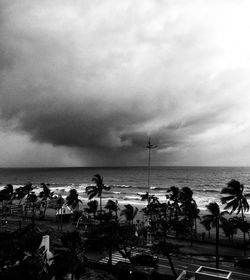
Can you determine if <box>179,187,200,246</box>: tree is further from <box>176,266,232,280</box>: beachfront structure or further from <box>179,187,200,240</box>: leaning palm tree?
<box>176,266,232,280</box>: beachfront structure

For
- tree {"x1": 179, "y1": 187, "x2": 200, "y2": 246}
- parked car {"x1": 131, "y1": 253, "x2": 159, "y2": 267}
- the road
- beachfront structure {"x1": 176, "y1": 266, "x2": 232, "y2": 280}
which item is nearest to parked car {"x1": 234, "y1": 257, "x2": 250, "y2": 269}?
the road

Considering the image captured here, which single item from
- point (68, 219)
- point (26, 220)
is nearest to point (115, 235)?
point (68, 219)

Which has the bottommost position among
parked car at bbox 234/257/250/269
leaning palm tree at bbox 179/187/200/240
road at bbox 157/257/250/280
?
road at bbox 157/257/250/280

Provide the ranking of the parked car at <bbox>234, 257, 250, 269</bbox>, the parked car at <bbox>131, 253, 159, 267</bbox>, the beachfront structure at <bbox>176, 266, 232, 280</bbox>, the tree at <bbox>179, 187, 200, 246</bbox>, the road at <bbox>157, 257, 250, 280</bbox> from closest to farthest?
the beachfront structure at <bbox>176, 266, 232, 280</bbox> < the road at <bbox>157, 257, 250, 280</bbox> < the parked car at <bbox>131, 253, 159, 267</bbox> < the parked car at <bbox>234, 257, 250, 269</bbox> < the tree at <bbox>179, 187, 200, 246</bbox>

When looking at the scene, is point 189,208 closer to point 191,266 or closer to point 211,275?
point 191,266

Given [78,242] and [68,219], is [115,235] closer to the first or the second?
[78,242]

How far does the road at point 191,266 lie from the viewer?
28.5m

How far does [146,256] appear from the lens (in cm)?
3031

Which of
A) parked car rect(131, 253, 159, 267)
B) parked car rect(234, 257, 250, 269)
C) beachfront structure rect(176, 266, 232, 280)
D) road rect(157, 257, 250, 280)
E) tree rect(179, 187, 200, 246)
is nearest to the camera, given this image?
beachfront structure rect(176, 266, 232, 280)

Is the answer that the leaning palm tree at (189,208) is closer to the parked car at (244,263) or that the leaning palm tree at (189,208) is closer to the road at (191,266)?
the road at (191,266)

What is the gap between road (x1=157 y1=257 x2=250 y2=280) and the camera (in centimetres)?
2849

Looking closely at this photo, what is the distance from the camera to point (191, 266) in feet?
102

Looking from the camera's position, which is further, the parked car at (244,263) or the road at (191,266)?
the parked car at (244,263)

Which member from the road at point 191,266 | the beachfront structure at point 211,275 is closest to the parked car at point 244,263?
the road at point 191,266
